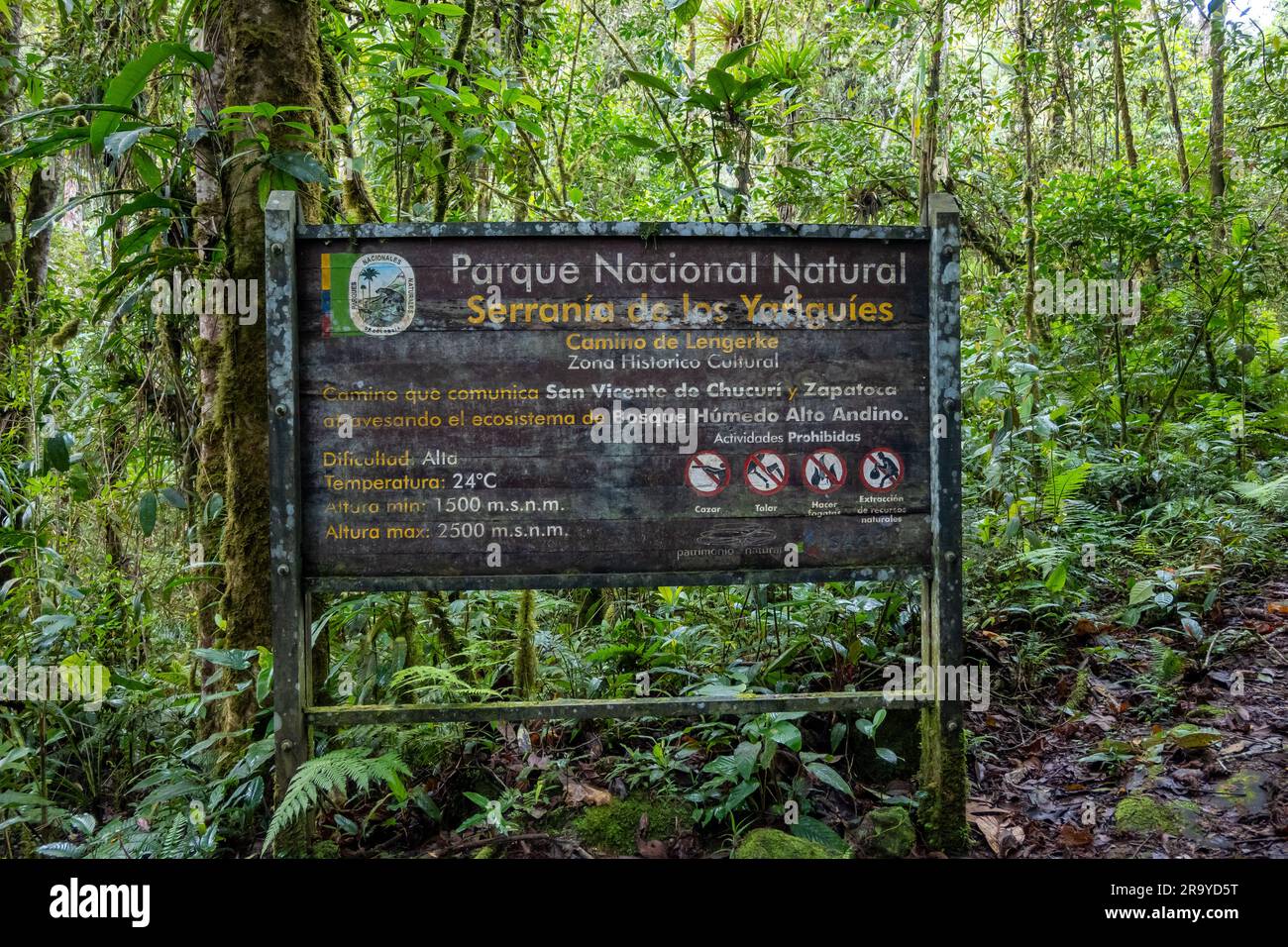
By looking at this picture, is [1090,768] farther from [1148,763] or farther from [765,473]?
[765,473]

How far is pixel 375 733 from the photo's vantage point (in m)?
2.99

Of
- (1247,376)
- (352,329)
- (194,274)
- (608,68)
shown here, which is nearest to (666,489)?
(352,329)

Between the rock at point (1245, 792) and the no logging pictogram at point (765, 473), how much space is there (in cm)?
205

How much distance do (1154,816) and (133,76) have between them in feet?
14.7

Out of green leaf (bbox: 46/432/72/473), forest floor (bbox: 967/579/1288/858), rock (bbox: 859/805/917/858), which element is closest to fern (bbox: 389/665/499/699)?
rock (bbox: 859/805/917/858)

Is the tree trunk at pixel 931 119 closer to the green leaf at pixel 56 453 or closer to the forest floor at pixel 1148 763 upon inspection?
the forest floor at pixel 1148 763

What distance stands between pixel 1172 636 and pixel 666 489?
310cm

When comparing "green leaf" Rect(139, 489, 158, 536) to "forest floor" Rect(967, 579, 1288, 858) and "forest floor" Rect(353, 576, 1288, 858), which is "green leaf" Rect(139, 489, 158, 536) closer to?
"forest floor" Rect(353, 576, 1288, 858)

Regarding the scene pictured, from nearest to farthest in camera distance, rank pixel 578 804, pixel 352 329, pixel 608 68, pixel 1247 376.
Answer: pixel 352 329, pixel 578 804, pixel 1247 376, pixel 608 68

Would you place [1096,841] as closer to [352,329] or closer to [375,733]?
[375,733]

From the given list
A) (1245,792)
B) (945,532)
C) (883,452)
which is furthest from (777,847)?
(1245,792)

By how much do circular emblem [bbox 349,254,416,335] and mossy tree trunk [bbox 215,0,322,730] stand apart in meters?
0.71

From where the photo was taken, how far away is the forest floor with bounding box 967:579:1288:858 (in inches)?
109

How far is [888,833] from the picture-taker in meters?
2.74
